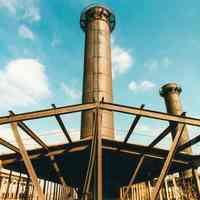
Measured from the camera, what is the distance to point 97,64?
15.9 meters

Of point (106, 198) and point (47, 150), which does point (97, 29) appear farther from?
point (106, 198)

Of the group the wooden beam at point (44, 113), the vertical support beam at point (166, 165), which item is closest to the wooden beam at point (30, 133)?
the wooden beam at point (44, 113)

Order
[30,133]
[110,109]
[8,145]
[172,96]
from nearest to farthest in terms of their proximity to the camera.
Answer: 1. [110,109]
2. [30,133]
3. [8,145]
4. [172,96]

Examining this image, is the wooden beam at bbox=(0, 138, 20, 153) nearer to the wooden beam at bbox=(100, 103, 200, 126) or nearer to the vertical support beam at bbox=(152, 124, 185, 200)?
the wooden beam at bbox=(100, 103, 200, 126)

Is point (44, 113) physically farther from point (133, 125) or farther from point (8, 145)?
point (133, 125)

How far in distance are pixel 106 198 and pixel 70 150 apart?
18.3 ft

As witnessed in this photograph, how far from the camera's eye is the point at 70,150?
10.3 m

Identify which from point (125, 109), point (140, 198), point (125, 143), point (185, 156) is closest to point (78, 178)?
point (140, 198)

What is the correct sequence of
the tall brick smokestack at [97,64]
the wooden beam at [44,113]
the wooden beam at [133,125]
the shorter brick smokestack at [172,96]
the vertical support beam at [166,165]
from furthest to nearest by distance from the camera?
the shorter brick smokestack at [172,96], the tall brick smokestack at [97,64], the wooden beam at [133,125], the wooden beam at [44,113], the vertical support beam at [166,165]

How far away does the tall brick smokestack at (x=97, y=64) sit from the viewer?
543 inches

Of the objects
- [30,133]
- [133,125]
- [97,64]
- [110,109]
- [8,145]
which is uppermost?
[97,64]

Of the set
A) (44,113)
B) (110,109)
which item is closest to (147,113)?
(110,109)

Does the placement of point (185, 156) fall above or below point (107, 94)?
below

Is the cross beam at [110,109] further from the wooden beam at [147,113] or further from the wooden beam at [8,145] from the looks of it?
the wooden beam at [8,145]
